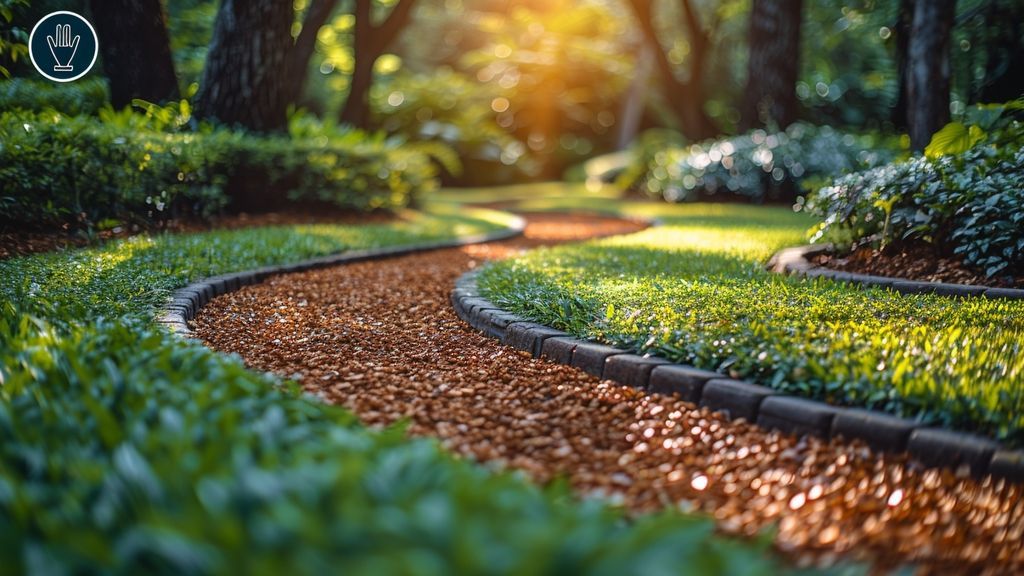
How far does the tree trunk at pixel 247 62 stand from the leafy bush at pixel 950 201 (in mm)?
5879

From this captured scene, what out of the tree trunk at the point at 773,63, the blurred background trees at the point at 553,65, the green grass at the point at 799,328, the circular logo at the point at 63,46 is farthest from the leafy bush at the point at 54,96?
the tree trunk at the point at 773,63

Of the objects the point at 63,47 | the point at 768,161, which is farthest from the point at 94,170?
the point at 768,161

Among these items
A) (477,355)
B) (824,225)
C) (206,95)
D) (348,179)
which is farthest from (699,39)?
(477,355)

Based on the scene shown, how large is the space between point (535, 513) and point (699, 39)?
15702 millimetres

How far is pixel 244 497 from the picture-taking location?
1.56 meters

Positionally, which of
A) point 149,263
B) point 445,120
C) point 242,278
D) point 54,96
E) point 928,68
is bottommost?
point 242,278

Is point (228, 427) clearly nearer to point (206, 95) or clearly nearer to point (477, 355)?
point (477, 355)

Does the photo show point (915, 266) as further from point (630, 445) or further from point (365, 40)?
point (365, 40)

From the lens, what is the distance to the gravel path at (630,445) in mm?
2229

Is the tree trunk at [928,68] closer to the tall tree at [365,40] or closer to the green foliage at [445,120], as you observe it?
the tall tree at [365,40]

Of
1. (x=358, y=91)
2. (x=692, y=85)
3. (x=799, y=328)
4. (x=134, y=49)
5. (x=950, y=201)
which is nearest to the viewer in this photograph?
(x=799, y=328)

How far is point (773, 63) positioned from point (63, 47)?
10679mm

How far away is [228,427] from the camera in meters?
1.96

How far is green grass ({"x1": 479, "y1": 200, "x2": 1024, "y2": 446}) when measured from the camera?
2.72 m
